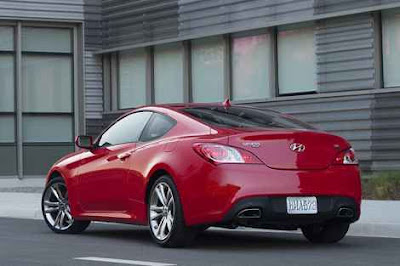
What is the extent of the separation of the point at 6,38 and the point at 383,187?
458 inches

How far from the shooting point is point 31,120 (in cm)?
2395

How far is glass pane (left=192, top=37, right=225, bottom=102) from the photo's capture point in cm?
2150

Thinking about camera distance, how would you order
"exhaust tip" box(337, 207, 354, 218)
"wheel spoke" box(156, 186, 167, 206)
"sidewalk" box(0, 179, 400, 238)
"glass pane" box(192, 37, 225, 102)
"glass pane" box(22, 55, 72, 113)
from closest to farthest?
"exhaust tip" box(337, 207, 354, 218), "wheel spoke" box(156, 186, 167, 206), "sidewalk" box(0, 179, 400, 238), "glass pane" box(192, 37, 225, 102), "glass pane" box(22, 55, 72, 113)

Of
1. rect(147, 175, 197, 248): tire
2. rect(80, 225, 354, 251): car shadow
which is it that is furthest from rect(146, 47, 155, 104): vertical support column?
rect(147, 175, 197, 248): tire

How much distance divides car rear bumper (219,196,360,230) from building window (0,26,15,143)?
15.0 metres

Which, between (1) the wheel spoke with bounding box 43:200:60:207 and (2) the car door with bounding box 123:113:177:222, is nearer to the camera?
(2) the car door with bounding box 123:113:177:222

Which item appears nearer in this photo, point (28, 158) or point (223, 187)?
point (223, 187)

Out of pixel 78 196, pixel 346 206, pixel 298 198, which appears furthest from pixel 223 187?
pixel 78 196

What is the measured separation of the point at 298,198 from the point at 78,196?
3.23m

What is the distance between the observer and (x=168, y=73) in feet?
75.2

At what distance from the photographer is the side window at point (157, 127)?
1009cm

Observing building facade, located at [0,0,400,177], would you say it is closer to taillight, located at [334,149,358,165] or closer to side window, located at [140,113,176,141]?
taillight, located at [334,149,358,165]

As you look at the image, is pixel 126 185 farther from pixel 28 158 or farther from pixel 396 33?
pixel 28 158

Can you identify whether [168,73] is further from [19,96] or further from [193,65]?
[19,96]
